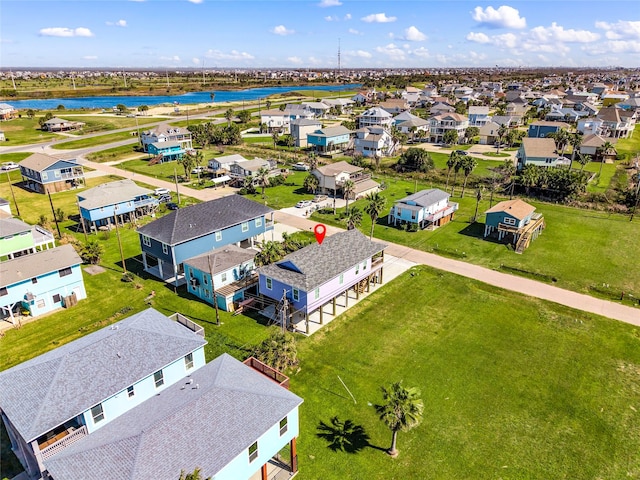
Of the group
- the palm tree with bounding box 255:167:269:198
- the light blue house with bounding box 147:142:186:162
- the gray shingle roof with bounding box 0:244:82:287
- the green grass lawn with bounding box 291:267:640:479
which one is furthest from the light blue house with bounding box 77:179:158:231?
the green grass lawn with bounding box 291:267:640:479

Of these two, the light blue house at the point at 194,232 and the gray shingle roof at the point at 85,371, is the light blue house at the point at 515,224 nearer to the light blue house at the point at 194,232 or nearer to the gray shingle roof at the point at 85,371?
the light blue house at the point at 194,232

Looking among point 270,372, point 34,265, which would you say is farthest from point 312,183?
point 270,372

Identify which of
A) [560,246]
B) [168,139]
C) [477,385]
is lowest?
[477,385]

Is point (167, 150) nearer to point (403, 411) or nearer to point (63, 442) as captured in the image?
point (63, 442)

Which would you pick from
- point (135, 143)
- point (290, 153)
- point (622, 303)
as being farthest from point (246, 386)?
point (135, 143)

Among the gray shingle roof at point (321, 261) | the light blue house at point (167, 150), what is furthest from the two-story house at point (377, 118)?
the gray shingle roof at point (321, 261)
